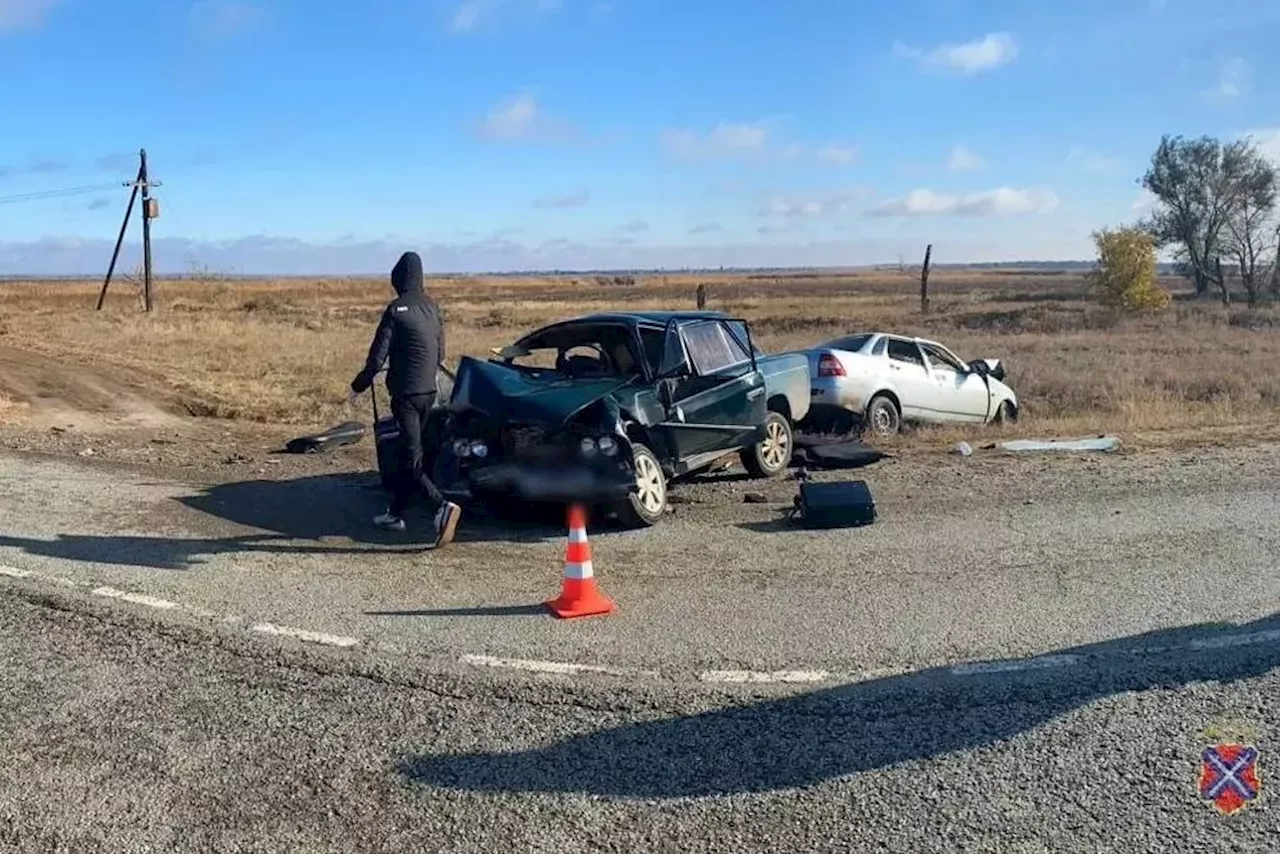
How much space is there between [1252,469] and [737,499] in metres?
4.69

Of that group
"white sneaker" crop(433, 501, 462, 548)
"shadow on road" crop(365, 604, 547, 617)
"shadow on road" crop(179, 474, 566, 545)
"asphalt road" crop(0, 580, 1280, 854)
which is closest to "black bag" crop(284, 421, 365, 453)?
"shadow on road" crop(179, 474, 566, 545)

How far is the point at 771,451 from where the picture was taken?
10.8 meters

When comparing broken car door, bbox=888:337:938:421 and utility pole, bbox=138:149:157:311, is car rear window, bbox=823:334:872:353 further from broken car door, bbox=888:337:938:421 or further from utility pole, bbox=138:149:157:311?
utility pole, bbox=138:149:157:311

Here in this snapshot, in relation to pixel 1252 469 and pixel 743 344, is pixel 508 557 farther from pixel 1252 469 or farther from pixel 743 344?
pixel 1252 469

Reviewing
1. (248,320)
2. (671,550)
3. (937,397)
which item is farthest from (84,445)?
(248,320)

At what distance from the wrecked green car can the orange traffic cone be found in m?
2.01

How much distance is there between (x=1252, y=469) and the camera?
407 inches

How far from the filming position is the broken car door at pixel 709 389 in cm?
936

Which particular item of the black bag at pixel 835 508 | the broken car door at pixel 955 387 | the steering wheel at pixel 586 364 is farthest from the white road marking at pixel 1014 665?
the broken car door at pixel 955 387

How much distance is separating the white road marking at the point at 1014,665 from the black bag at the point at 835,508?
303cm

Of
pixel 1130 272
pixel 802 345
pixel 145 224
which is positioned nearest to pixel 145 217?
pixel 145 224

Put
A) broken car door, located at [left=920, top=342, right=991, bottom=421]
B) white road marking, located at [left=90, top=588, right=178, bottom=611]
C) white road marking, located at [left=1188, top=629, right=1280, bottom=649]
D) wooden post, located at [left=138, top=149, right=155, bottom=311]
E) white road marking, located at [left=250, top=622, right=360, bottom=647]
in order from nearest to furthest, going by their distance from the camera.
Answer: white road marking, located at [left=1188, top=629, right=1280, bottom=649] < white road marking, located at [left=250, top=622, right=360, bottom=647] < white road marking, located at [left=90, top=588, right=178, bottom=611] < broken car door, located at [left=920, top=342, right=991, bottom=421] < wooden post, located at [left=138, top=149, right=155, bottom=311]

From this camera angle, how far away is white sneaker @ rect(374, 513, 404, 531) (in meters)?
8.42

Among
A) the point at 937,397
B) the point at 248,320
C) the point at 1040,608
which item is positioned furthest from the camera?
the point at 248,320
